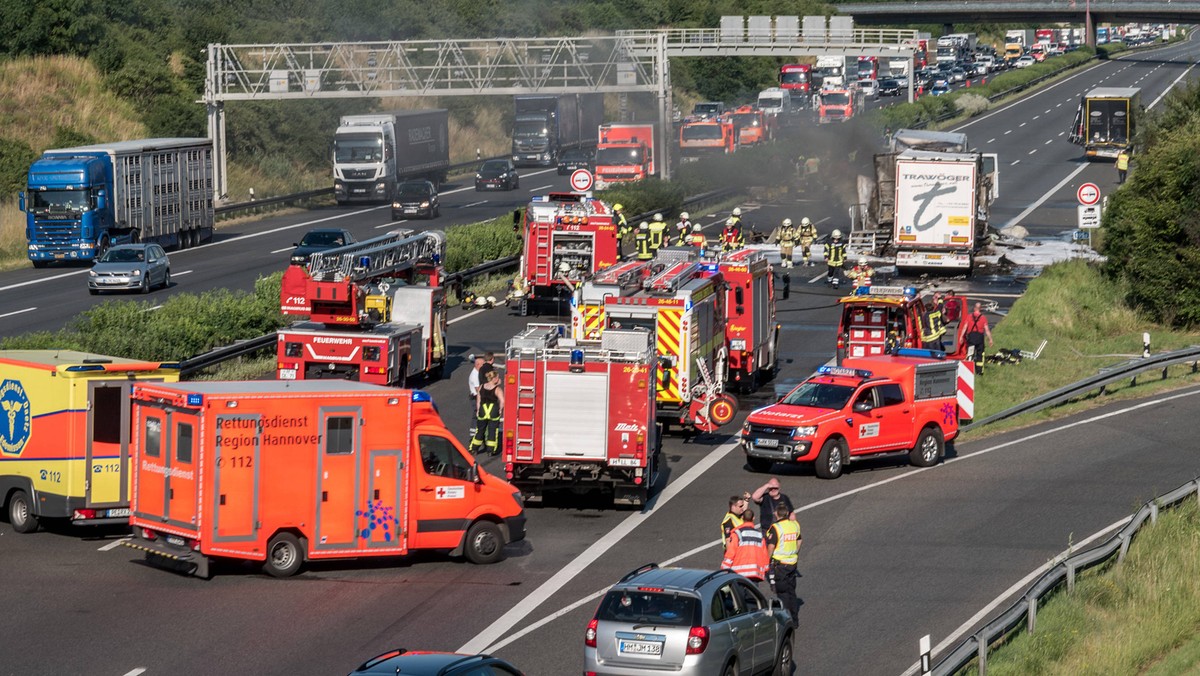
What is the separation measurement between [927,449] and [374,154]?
49.2 metres

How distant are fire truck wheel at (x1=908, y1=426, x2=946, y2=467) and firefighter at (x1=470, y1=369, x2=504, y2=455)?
746 cm

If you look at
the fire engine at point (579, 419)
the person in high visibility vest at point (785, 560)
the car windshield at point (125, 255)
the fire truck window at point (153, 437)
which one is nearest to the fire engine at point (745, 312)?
the fire engine at point (579, 419)

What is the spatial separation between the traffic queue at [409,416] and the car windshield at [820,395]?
4 centimetres

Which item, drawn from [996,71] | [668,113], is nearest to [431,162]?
[668,113]

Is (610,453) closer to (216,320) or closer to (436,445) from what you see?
(436,445)

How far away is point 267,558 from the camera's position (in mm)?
20547

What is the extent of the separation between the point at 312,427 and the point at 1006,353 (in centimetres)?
2179

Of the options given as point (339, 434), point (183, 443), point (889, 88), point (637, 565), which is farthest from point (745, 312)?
point (889, 88)

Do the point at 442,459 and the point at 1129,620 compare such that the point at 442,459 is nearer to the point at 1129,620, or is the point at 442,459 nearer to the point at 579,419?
the point at 579,419

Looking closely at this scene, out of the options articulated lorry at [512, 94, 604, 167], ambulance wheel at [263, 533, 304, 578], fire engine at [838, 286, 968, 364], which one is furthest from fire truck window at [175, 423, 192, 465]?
articulated lorry at [512, 94, 604, 167]

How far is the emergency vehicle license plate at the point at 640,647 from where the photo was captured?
14.9m

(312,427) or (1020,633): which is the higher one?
(312,427)

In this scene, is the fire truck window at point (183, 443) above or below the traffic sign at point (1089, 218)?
below

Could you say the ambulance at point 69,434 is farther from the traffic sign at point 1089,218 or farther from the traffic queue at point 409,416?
the traffic sign at point 1089,218
